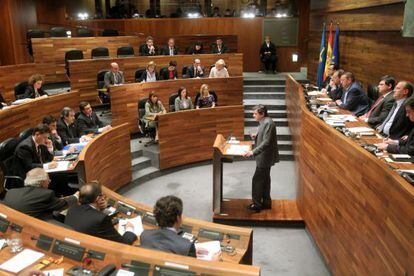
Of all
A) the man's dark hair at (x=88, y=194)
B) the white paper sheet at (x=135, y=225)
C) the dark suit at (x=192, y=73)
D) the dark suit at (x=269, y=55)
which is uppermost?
the dark suit at (x=269, y=55)

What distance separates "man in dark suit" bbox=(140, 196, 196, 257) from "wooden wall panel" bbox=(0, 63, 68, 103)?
21.4ft

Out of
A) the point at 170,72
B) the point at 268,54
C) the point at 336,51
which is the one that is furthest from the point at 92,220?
the point at 268,54

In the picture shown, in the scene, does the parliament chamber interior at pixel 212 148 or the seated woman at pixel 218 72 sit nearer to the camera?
the parliament chamber interior at pixel 212 148

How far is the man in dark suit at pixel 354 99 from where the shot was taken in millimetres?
5812

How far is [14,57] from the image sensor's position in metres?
10.7

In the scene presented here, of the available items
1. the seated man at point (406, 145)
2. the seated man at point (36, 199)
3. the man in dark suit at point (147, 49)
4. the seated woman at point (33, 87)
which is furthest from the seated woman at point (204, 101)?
the seated man at point (36, 199)

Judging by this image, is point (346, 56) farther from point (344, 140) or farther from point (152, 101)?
point (344, 140)

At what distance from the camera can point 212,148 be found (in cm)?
759

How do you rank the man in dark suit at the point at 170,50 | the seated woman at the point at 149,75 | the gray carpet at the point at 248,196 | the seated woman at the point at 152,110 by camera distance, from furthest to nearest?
the man in dark suit at the point at 170,50
the seated woman at the point at 149,75
the seated woman at the point at 152,110
the gray carpet at the point at 248,196

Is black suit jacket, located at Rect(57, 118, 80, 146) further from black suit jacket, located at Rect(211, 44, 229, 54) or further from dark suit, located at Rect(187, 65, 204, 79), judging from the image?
black suit jacket, located at Rect(211, 44, 229, 54)

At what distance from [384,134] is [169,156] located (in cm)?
356

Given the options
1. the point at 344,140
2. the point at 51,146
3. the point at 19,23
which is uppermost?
the point at 19,23

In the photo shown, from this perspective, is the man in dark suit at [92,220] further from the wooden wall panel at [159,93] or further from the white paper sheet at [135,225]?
the wooden wall panel at [159,93]

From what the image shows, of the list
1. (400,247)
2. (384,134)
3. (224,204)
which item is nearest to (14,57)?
(224,204)
